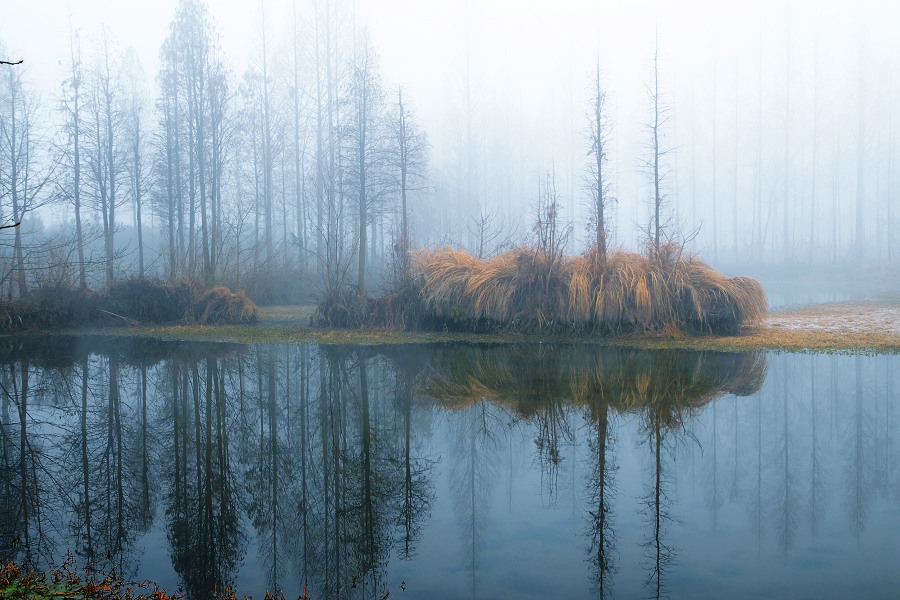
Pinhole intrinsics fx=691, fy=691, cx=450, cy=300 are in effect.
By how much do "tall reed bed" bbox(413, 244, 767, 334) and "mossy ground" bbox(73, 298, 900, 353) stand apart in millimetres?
431

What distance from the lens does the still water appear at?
441 centimetres

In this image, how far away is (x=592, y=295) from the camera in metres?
15.2

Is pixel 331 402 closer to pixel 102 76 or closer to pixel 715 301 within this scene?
pixel 715 301

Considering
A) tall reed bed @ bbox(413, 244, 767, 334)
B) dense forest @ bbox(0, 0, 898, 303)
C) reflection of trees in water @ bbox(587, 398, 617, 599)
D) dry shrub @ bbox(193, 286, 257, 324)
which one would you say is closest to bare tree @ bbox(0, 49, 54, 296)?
dense forest @ bbox(0, 0, 898, 303)

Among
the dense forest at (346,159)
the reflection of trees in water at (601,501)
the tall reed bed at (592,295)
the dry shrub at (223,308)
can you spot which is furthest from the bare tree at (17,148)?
the reflection of trees in water at (601,501)

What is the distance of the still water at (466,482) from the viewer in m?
4.41

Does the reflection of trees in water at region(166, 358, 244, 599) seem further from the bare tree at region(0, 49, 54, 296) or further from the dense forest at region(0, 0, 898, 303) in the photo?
the bare tree at region(0, 49, 54, 296)

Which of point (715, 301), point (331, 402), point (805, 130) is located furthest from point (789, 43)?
point (331, 402)

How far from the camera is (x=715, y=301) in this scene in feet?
49.5

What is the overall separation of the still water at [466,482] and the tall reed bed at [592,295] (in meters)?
4.35

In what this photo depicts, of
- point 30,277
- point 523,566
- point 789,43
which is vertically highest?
point 789,43

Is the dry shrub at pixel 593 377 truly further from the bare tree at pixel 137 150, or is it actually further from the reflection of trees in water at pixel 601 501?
the bare tree at pixel 137 150

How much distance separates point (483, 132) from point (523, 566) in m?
48.8

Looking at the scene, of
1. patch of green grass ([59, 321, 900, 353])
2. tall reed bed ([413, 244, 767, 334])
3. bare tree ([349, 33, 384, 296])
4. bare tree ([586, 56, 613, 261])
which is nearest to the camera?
patch of green grass ([59, 321, 900, 353])
